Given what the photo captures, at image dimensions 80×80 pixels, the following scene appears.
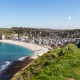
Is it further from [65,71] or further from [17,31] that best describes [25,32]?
[65,71]

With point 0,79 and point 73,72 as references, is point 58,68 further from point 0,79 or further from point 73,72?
point 0,79

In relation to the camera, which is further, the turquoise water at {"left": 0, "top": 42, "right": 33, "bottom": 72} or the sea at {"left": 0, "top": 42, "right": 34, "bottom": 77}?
the turquoise water at {"left": 0, "top": 42, "right": 33, "bottom": 72}

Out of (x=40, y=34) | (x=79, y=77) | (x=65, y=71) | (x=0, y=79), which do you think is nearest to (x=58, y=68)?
(x=65, y=71)

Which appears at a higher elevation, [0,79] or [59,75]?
[59,75]

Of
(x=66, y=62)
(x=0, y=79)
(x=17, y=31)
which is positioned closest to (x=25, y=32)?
(x=17, y=31)

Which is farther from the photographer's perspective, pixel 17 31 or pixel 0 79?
pixel 17 31

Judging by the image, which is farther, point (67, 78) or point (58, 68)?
point (58, 68)

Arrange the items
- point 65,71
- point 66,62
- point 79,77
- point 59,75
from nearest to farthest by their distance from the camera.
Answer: point 79,77
point 59,75
point 65,71
point 66,62

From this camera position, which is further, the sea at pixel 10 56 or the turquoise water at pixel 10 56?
the turquoise water at pixel 10 56

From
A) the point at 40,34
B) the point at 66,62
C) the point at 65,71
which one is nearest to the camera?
the point at 65,71
